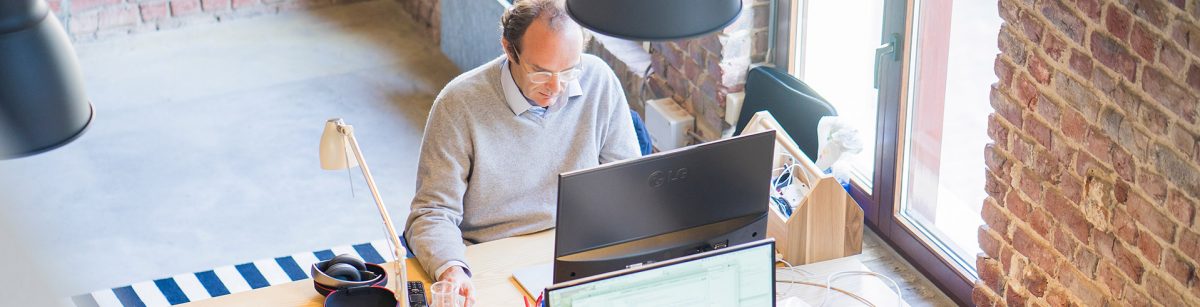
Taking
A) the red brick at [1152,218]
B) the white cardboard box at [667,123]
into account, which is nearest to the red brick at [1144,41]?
the red brick at [1152,218]

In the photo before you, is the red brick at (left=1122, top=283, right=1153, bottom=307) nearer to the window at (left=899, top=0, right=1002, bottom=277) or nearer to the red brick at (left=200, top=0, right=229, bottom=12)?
the window at (left=899, top=0, right=1002, bottom=277)

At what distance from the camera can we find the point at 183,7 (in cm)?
632

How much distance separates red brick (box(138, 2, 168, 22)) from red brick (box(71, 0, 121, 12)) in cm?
14

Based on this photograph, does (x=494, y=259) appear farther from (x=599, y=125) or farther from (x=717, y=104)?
(x=717, y=104)

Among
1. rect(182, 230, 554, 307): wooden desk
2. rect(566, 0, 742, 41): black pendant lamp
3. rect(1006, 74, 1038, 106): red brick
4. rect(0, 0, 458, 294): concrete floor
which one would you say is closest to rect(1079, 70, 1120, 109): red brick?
rect(1006, 74, 1038, 106): red brick

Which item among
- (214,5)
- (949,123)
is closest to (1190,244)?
(949,123)

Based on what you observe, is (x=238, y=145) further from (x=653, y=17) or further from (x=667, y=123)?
(x=653, y=17)

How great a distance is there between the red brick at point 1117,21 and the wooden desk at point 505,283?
70cm

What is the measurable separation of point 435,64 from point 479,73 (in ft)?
10.1

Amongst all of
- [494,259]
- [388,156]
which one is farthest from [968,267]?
[388,156]

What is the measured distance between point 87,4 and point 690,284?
4985mm

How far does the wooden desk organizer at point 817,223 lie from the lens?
2625mm

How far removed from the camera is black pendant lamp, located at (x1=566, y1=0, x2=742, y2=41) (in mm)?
1695

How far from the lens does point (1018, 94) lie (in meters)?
2.70
